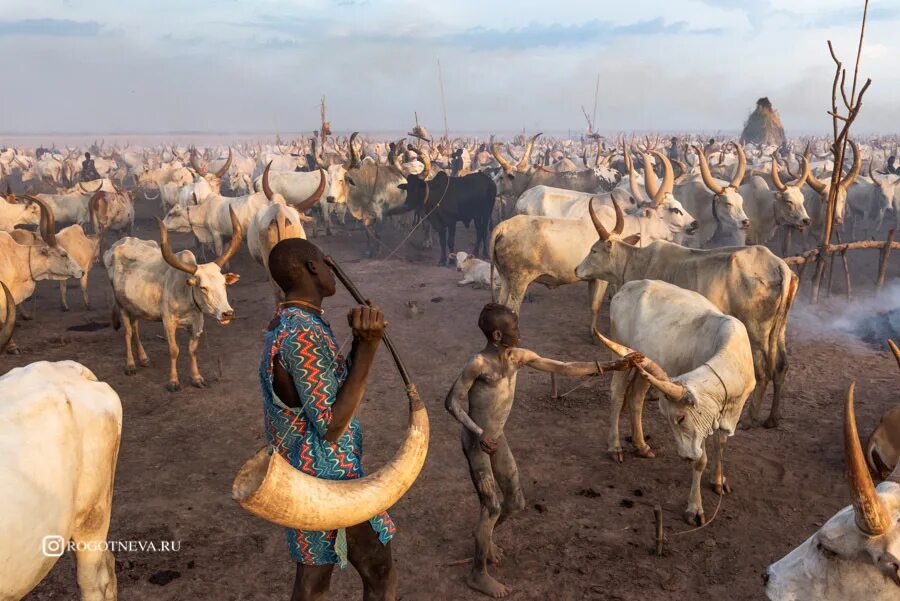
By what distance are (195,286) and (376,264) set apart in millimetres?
7912

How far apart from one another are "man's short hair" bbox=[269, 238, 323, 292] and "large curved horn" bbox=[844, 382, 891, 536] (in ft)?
7.14

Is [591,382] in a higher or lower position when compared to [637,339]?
lower

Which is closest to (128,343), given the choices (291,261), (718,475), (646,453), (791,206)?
(646,453)

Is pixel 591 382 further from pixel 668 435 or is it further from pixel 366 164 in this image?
pixel 366 164

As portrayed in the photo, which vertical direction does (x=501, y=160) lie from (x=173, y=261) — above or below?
above

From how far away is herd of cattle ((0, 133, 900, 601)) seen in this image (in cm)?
293

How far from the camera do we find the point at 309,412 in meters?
2.79

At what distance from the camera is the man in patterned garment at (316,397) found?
2.79 m

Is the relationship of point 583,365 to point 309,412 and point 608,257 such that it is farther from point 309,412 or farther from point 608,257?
point 608,257

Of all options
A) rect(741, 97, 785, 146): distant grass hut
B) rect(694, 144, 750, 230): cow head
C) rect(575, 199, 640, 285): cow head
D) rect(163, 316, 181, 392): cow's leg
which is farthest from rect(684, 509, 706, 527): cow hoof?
rect(741, 97, 785, 146): distant grass hut

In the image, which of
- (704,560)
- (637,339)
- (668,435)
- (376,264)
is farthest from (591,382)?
(376,264)

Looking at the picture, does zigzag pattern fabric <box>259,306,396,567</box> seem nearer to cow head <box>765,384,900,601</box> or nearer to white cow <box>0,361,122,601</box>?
white cow <box>0,361,122,601</box>

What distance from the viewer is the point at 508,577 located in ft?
15.1

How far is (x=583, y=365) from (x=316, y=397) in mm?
1817
